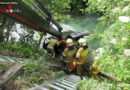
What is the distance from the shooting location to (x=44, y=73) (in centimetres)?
336

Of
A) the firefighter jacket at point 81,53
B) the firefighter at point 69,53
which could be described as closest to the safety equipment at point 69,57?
the firefighter at point 69,53

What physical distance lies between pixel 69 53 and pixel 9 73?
3.04m

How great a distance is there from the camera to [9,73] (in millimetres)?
2436

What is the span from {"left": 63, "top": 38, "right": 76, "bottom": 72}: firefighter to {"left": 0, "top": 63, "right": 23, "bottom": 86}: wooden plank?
2.60 meters

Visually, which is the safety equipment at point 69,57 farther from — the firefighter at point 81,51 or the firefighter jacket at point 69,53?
the firefighter at point 81,51

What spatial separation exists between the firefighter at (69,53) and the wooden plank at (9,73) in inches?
102

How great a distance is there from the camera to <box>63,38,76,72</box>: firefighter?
5.07 m

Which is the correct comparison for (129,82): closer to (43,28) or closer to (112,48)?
(112,48)

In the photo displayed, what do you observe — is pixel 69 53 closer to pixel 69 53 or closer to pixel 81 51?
pixel 69 53

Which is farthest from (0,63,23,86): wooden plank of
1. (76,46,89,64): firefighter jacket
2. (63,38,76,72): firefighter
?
(76,46,89,64): firefighter jacket

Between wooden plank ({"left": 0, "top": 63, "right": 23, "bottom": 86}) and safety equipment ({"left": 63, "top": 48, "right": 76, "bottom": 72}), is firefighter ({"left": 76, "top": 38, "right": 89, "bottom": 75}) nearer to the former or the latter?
safety equipment ({"left": 63, "top": 48, "right": 76, "bottom": 72})

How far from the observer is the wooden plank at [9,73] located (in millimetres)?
2225

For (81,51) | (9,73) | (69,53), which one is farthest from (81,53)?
(9,73)

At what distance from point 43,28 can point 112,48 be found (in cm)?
354
